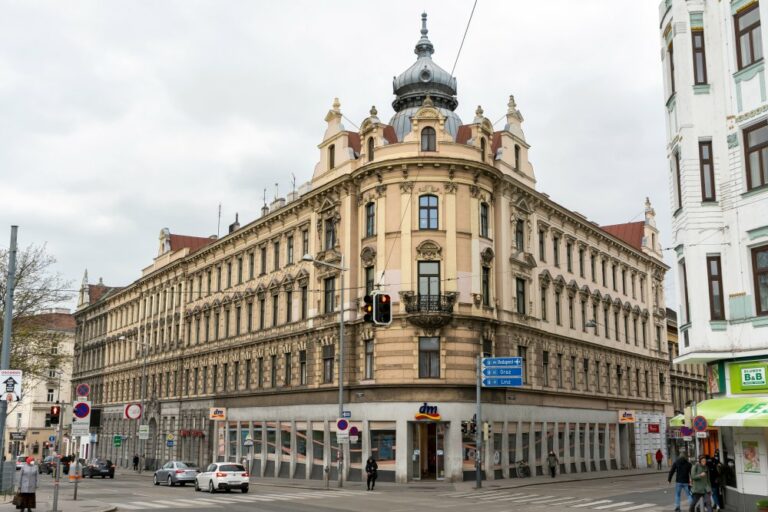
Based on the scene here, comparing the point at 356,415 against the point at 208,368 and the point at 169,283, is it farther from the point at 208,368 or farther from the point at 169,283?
the point at 169,283

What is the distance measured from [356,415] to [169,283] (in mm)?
34716

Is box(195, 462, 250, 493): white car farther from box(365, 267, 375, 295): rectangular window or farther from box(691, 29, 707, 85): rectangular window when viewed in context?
box(691, 29, 707, 85): rectangular window

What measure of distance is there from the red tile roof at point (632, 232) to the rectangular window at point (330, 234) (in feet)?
101

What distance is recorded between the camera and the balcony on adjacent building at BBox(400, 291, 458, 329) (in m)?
39.6

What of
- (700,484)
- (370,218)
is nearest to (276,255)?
(370,218)

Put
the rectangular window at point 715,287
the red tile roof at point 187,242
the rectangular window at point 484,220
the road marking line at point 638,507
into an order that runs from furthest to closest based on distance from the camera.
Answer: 1. the red tile roof at point 187,242
2. the rectangular window at point 484,220
3. the road marking line at point 638,507
4. the rectangular window at point 715,287

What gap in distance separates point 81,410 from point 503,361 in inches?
773

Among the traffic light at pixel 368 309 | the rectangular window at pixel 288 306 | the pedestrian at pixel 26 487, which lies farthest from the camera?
the rectangular window at pixel 288 306

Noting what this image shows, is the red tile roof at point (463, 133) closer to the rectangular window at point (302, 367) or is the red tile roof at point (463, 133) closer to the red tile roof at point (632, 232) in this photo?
the rectangular window at point (302, 367)

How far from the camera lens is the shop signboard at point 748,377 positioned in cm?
2138

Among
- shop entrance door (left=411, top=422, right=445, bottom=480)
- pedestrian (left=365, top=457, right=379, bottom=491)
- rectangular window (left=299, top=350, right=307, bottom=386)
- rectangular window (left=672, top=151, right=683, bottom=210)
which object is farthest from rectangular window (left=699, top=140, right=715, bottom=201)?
rectangular window (left=299, top=350, right=307, bottom=386)

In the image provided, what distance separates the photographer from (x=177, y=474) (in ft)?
135

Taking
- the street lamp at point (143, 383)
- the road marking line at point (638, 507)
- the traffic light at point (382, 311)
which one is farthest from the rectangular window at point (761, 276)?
the street lamp at point (143, 383)

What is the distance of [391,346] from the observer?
40.3m
